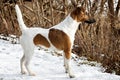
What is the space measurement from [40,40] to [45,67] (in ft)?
3.14

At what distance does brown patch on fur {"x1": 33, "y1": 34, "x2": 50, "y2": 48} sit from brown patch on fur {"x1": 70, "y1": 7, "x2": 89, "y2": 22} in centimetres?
61

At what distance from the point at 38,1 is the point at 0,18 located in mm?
1268

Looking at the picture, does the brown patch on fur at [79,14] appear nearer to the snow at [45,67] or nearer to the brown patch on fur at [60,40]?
the brown patch on fur at [60,40]

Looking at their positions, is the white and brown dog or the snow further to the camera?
the snow

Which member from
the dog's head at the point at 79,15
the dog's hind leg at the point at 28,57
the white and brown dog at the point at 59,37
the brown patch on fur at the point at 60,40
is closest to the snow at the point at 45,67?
the dog's hind leg at the point at 28,57

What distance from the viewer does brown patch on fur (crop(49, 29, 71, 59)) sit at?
5754 mm

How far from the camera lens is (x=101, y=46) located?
336 inches

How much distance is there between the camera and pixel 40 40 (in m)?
5.81

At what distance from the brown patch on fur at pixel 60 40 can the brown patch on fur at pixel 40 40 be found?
0.31 feet

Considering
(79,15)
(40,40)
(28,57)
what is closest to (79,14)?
(79,15)

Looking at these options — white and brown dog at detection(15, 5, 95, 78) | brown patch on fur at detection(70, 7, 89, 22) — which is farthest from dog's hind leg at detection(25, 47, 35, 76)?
brown patch on fur at detection(70, 7, 89, 22)

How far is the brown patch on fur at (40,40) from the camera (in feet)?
19.0

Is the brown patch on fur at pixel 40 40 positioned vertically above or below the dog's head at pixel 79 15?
below

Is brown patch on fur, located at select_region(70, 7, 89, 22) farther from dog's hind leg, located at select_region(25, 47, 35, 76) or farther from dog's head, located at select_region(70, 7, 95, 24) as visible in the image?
dog's hind leg, located at select_region(25, 47, 35, 76)
